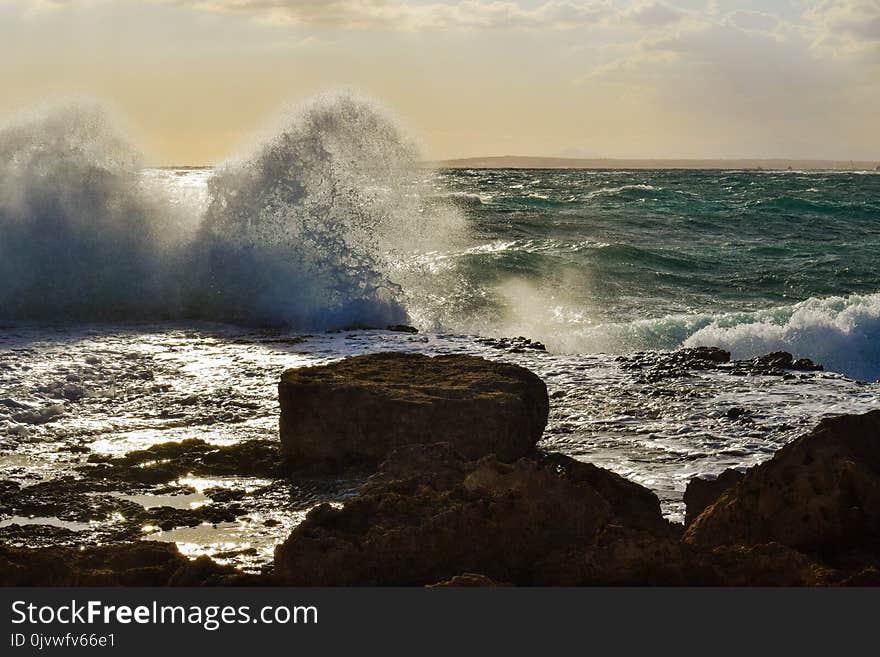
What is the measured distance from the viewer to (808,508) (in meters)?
3.09

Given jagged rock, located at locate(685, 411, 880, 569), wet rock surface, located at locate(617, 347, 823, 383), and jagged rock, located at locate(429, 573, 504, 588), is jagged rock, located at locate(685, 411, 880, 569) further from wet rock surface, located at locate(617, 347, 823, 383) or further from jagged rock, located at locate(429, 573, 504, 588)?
wet rock surface, located at locate(617, 347, 823, 383)

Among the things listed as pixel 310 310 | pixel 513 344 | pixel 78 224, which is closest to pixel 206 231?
pixel 78 224

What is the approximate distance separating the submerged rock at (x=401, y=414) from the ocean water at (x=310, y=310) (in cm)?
35

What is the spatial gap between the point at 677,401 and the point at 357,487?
2602 millimetres

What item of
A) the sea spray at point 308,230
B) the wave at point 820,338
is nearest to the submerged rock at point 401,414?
the wave at point 820,338

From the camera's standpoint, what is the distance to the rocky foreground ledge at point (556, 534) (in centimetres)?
259

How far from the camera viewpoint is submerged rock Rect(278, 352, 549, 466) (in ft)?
16.4

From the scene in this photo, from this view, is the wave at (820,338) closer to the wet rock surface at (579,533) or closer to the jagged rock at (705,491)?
the jagged rock at (705,491)

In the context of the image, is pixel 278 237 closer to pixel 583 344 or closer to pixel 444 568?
pixel 583 344

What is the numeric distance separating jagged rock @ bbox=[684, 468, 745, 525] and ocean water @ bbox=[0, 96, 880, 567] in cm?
67

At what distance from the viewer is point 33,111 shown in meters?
13.1

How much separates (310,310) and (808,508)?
305 inches

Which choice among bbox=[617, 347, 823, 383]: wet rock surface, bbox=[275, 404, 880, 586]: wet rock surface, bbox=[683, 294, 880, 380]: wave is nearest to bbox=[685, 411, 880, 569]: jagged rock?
bbox=[275, 404, 880, 586]: wet rock surface

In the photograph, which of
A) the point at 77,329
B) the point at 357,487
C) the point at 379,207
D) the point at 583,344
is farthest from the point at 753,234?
the point at 357,487
